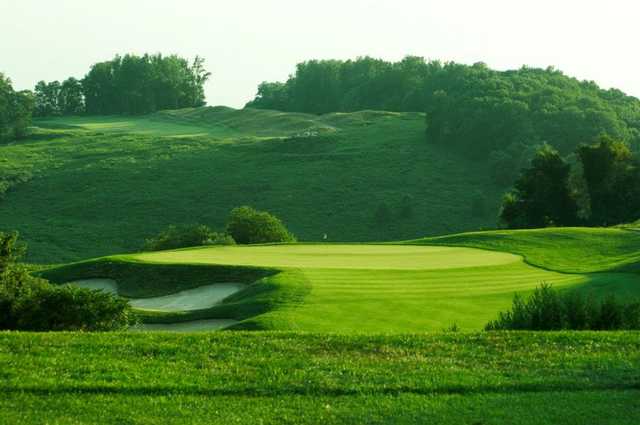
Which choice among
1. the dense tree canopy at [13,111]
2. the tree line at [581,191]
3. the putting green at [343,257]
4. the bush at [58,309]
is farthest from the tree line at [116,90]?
the bush at [58,309]

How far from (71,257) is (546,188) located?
32.6 m

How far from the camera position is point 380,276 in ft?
89.0

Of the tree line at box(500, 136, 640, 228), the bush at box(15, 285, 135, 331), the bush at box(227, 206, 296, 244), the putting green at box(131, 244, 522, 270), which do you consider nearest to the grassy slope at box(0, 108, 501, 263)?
the tree line at box(500, 136, 640, 228)

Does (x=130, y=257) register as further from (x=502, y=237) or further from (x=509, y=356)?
(x=509, y=356)

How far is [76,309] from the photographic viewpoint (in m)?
19.8

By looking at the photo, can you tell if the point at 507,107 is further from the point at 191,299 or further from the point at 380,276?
the point at 191,299

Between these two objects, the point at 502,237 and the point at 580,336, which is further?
the point at 502,237

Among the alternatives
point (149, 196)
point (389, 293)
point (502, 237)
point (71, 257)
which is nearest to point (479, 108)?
point (149, 196)

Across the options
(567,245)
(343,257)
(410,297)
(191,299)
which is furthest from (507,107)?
(410,297)

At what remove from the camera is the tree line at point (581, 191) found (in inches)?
2256

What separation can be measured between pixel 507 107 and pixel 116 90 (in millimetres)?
79263

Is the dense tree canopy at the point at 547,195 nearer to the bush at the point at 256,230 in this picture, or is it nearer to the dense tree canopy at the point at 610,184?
the dense tree canopy at the point at 610,184

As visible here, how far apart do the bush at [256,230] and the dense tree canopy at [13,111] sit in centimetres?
7246

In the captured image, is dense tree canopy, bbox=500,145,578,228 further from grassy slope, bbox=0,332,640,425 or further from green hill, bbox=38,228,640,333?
grassy slope, bbox=0,332,640,425
